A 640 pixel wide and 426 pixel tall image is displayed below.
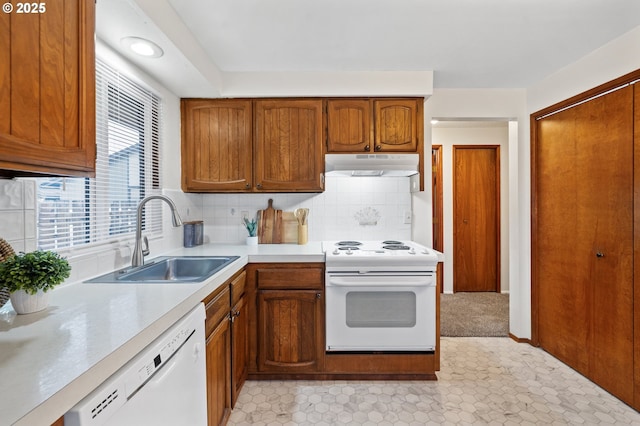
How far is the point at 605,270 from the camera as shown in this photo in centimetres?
214

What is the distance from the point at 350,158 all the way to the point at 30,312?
2.03 m

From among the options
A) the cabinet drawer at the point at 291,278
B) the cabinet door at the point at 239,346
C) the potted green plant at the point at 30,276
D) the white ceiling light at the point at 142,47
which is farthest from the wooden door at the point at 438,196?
the potted green plant at the point at 30,276

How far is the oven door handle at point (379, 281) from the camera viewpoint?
2.21 metres

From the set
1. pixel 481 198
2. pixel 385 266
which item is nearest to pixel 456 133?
pixel 481 198

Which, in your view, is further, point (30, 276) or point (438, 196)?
point (438, 196)

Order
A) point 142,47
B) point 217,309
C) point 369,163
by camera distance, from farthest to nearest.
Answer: point 369,163 < point 142,47 < point 217,309

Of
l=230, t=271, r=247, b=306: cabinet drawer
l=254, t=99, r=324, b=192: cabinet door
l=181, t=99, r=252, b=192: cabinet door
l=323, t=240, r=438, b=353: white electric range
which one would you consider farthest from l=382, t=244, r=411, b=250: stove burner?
l=181, t=99, r=252, b=192: cabinet door

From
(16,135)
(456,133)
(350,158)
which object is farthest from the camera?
(456,133)

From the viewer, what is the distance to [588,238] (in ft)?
7.43

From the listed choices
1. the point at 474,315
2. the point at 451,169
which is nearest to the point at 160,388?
the point at 474,315

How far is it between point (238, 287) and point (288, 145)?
121 centimetres

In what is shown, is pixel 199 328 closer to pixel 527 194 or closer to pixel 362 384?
pixel 362 384

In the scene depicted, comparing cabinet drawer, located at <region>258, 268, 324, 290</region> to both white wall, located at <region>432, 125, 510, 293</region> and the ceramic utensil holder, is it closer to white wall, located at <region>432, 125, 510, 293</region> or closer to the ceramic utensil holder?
the ceramic utensil holder

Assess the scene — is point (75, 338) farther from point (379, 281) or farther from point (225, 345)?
point (379, 281)
